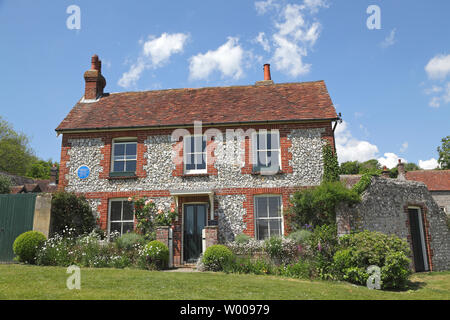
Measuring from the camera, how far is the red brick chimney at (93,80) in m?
17.9

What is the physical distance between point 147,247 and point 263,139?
256 inches

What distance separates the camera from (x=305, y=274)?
426 inches

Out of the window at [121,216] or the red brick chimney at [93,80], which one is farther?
the red brick chimney at [93,80]

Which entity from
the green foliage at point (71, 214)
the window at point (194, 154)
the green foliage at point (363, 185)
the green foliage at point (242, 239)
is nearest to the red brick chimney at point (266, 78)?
the window at point (194, 154)

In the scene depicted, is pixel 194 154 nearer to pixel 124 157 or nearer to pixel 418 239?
pixel 124 157

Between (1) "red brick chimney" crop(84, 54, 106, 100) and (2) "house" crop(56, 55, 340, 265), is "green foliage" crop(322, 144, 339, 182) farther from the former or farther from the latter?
(1) "red brick chimney" crop(84, 54, 106, 100)

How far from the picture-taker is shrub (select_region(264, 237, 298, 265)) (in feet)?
38.6

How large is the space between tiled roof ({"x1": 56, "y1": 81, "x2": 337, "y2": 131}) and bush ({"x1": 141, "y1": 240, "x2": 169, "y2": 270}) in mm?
5471

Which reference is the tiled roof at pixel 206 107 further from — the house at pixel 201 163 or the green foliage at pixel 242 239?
the green foliage at pixel 242 239

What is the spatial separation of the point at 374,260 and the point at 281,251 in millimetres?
2919

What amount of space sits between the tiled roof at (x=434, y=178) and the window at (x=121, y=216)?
3189 cm

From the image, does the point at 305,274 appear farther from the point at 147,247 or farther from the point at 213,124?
the point at 213,124

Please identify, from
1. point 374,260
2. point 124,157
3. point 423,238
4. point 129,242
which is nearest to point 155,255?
point 129,242

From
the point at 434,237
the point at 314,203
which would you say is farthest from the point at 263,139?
the point at 434,237
